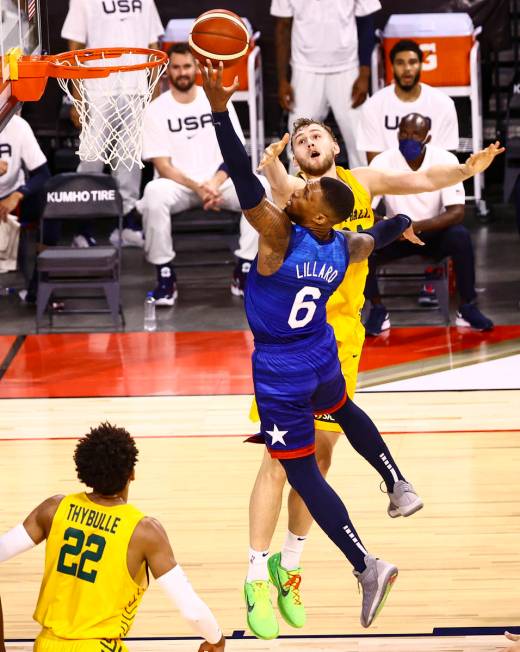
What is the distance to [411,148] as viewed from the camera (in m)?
9.70

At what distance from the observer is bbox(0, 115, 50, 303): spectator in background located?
10742 mm

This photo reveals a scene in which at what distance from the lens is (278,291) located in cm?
523

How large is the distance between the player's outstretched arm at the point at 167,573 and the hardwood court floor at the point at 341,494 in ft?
3.79

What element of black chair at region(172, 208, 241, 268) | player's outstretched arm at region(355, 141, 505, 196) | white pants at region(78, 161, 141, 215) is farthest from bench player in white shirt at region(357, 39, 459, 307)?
player's outstretched arm at region(355, 141, 505, 196)

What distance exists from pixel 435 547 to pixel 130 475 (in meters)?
2.37

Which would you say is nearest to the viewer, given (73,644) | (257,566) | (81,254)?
(73,644)

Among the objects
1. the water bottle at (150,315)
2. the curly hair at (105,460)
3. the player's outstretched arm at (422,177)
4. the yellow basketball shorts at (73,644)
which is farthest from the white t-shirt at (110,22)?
the yellow basketball shorts at (73,644)

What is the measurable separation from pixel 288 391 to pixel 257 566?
763 millimetres

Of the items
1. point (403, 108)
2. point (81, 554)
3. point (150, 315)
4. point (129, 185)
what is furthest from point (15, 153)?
point (81, 554)

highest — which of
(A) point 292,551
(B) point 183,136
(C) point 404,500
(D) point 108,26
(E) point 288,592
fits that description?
(D) point 108,26

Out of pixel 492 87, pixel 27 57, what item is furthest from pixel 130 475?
pixel 492 87

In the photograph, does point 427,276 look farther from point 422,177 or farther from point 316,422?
point 316,422

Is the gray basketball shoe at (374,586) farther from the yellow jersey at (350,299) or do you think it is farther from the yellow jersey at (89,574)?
Answer: the yellow jersey at (89,574)

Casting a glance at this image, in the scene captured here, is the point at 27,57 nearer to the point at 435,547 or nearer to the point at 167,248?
the point at 435,547
